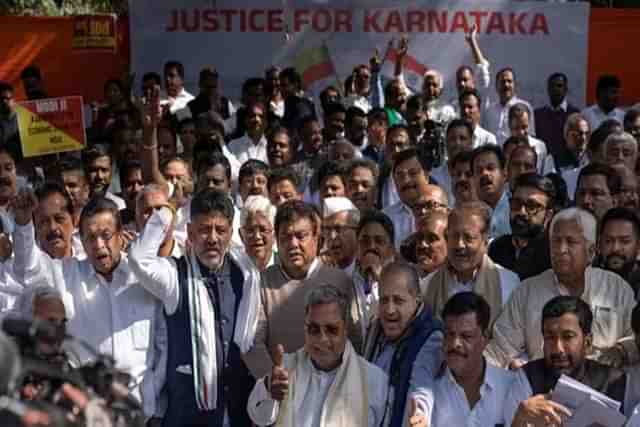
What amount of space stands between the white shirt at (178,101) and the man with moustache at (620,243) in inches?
272

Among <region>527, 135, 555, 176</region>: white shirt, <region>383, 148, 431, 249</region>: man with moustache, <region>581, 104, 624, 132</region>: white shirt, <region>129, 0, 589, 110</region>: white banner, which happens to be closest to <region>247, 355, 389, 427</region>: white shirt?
<region>383, 148, 431, 249</region>: man with moustache

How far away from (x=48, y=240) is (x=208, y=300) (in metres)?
1.27

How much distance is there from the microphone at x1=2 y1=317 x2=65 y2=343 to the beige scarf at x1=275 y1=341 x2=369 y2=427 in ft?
9.73

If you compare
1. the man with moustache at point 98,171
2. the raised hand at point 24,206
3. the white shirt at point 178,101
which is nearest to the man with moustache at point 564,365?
the raised hand at point 24,206

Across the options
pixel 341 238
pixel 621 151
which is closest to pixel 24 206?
pixel 341 238

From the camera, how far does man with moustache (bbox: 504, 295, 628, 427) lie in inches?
203

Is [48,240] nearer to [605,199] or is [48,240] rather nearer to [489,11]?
[605,199]

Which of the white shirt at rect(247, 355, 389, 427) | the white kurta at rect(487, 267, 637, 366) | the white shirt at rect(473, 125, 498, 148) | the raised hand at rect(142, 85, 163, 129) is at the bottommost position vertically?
the white shirt at rect(247, 355, 389, 427)

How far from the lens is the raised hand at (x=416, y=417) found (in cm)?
496

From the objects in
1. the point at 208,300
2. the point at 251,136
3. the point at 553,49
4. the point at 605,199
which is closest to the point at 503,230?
the point at 605,199

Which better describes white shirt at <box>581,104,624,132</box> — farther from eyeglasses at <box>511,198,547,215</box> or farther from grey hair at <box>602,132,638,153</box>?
eyeglasses at <box>511,198,547,215</box>

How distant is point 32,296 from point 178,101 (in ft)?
24.7

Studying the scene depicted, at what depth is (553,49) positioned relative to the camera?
1362 cm

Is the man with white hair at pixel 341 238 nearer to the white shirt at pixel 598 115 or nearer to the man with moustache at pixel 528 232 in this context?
the man with moustache at pixel 528 232
